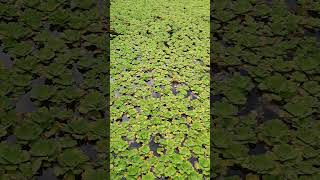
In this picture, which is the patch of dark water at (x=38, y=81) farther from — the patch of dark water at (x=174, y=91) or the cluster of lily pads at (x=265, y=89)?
the cluster of lily pads at (x=265, y=89)

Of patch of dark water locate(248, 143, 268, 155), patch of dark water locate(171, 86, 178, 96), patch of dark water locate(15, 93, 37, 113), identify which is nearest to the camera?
patch of dark water locate(248, 143, 268, 155)

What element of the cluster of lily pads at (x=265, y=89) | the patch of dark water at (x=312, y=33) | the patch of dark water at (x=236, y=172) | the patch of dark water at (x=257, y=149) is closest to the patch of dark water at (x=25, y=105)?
the cluster of lily pads at (x=265, y=89)

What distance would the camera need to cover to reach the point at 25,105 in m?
3.14

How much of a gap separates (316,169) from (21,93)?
2.15m

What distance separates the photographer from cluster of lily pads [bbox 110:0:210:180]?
275 cm

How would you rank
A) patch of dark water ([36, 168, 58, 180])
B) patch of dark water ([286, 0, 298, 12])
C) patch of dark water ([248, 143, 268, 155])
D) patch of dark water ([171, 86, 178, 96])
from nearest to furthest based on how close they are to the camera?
patch of dark water ([36, 168, 58, 180]), patch of dark water ([248, 143, 268, 155]), patch of dark water ([171, 86, 178, 96]), patch of dark water ([286, 0, 298, 12])

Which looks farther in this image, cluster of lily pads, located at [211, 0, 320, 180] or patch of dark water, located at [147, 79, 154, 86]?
patch of dark water, located at [147, 79, 154, 86]

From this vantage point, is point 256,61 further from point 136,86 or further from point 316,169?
point 316,169

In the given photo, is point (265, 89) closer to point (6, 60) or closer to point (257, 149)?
point (257, 149)

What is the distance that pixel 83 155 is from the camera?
2.67 meters

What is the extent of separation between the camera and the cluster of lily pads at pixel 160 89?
9.03 ft

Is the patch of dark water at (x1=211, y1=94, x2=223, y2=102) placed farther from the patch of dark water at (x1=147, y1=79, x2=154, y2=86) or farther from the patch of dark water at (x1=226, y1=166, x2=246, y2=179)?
the patch of dark water at (x1=226, y1=166, x2=246, y2=179)

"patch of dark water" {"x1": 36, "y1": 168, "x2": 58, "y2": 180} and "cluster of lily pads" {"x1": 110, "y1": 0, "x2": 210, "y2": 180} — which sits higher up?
"cluster of lily pads" {"x1": 110, "y1": 0, "x2": 210, "y2": 180}

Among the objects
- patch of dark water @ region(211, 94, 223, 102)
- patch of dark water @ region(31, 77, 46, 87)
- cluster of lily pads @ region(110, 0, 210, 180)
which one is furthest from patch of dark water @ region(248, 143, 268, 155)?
patch of dark water @ region(31, 77, 46, 87)
